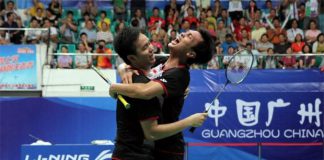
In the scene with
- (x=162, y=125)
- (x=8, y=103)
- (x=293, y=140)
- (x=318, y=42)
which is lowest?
(x=293, y=140)

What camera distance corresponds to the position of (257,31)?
15164mm

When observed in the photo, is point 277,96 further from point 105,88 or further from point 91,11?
point 91,11

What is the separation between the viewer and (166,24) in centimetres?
1525

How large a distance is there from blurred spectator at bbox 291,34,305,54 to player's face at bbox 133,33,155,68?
1061cm

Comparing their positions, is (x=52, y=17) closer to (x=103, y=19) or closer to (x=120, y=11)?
(x=103, y=19)

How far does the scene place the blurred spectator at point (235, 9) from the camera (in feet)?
52.9

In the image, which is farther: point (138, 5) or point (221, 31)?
point (138, 5)

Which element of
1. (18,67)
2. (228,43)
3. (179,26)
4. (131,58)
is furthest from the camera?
(179,26)

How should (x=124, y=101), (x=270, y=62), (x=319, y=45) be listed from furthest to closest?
(x=319, y=45) < (x=270, y=62) < (x=124, y=101)

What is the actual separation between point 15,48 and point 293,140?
6.03 m

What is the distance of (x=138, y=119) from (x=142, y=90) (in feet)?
0.67

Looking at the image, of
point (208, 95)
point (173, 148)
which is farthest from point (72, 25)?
point (173, 148)

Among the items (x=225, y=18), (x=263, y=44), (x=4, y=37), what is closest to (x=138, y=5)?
(x=225, y=18)

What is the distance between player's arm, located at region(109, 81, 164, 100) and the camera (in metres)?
3.78
